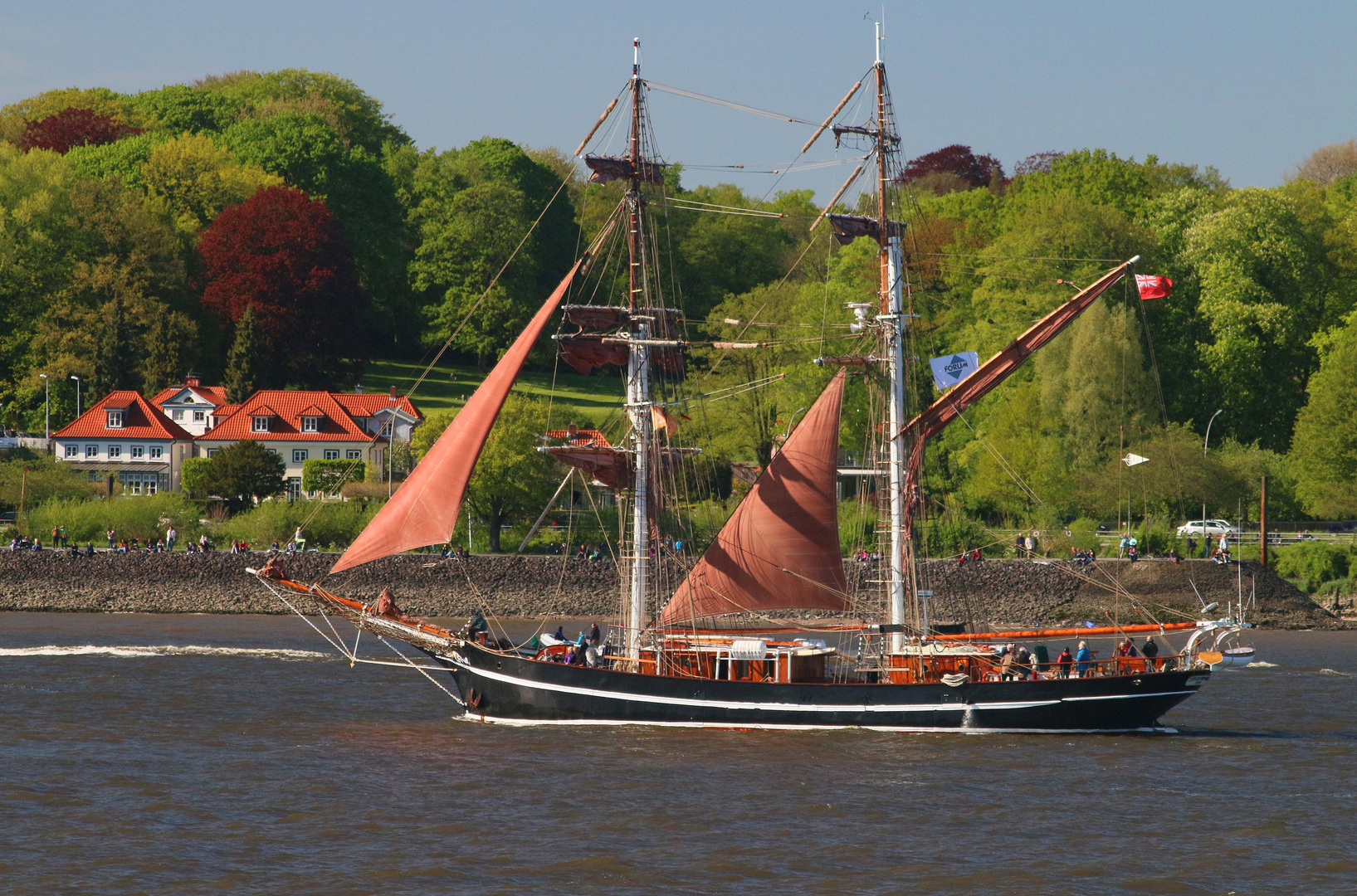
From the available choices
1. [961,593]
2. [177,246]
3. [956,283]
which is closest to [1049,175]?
[956,283]

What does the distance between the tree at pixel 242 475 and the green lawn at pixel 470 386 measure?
56.3 ft

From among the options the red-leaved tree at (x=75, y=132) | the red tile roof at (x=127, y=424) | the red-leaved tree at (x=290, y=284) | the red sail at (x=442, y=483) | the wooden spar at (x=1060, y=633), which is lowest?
the wooden spar at (x=1060, y=633)

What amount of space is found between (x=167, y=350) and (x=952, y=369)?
74.3m

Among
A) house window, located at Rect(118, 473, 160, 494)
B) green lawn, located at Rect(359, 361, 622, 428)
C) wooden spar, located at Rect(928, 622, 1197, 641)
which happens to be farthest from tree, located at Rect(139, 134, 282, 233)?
wooden spar, located at Rect(928, 622, 1197, 641)

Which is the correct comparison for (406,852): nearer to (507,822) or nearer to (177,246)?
(507,822)

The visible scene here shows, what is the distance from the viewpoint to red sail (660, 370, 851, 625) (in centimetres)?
4191

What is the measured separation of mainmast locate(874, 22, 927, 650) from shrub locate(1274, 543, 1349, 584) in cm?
3802

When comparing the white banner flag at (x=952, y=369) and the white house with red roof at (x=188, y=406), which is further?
the white house with red roof at (x=188, y=406)

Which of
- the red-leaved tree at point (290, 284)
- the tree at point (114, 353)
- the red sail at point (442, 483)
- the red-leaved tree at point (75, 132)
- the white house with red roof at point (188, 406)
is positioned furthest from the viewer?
the red-leaved tree at point (75, 132)

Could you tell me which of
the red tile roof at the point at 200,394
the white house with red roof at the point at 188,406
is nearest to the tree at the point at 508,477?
the white house with red roof at the point at 188,406

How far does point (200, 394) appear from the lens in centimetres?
10031

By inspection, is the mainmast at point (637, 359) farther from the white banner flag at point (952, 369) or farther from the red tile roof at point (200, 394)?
the red tile roof at point (200, 394)

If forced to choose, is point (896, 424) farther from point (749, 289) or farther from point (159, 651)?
point (749, 289)

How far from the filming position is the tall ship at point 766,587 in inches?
1569
